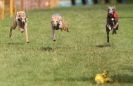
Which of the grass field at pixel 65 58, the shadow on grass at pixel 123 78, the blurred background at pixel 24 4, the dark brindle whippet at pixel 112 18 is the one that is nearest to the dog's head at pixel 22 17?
the grass field at pixel 65 58

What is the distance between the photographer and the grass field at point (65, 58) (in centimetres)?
1285

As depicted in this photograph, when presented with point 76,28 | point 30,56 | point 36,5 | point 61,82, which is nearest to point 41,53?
point 30,56

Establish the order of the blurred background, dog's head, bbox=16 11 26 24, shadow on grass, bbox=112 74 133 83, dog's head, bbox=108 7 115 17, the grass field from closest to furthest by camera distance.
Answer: shadow on grass, bbox=112 74 133 83 < the grass field < dog's head, bbox=108 7 115 17 < dog's head, bbox=16 11 26 24 < the blurred background

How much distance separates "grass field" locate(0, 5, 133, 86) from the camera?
12.9 metres

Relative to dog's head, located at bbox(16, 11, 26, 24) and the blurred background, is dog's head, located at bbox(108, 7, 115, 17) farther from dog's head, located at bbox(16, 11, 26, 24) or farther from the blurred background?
the blurred background

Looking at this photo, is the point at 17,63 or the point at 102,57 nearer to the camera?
the point at 17,63

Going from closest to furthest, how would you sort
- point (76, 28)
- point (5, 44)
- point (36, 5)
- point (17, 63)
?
1. point (17, 63)
2. point (5, 44)
3. point (76, 28)
4. point (36, 5)

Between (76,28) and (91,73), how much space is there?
521 inches

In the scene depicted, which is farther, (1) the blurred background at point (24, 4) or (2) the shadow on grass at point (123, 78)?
(1) the blurred background at point (24, 4)

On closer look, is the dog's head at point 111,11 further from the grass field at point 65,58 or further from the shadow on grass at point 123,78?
the shadow on grass at point 123,78

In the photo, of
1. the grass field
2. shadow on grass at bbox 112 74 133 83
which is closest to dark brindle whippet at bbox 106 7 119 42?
the grass field

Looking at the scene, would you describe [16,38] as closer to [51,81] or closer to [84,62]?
[84,62]

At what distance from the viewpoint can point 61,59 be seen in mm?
15922

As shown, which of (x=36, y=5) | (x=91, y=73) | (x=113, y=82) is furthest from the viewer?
(x=36, y=5)
